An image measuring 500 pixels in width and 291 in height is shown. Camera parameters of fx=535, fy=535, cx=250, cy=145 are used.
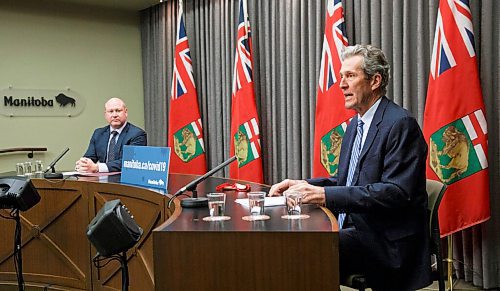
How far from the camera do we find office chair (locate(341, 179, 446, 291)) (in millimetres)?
1972

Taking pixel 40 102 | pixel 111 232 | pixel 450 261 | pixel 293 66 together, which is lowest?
pixel 450 261

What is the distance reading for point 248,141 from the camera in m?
4.57

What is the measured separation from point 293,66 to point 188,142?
4.48ft

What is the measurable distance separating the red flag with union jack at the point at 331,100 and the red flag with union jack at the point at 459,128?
0.74m

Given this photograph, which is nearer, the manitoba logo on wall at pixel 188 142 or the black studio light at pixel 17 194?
the black studio light at pixel 17 194

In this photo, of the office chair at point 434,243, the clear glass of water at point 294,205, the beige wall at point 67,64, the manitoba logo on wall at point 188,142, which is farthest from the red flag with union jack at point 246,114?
the clear glass of water at point 294,205

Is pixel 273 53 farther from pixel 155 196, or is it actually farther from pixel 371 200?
pixel 371 200

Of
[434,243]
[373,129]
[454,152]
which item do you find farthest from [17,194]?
[454,152]

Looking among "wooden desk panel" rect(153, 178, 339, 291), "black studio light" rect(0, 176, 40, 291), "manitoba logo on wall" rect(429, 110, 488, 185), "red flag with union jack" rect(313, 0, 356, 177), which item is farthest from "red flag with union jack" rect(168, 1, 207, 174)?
"wooden desk panel" rect(153, 178, 339, 291)

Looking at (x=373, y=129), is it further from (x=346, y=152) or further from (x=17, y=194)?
(x=17, y=194)

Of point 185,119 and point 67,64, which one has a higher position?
point 67,64

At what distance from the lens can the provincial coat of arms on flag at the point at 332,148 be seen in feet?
12.3

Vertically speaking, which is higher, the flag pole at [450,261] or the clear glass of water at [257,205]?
the clear glass of water at [257,205]

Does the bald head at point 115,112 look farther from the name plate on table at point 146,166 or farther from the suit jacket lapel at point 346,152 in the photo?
the suit jacket lapel at point 346,152
